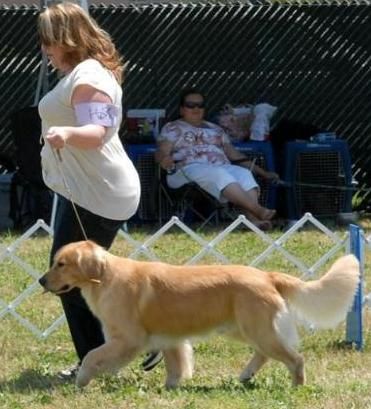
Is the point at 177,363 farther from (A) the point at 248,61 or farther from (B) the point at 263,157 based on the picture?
(A) the point at 248,61

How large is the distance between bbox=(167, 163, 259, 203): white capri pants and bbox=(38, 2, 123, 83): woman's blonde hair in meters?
4.81

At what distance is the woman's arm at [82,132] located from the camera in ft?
16.5

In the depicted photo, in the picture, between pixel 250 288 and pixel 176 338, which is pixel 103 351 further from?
pixel 250 288

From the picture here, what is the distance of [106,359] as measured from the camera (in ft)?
17.5

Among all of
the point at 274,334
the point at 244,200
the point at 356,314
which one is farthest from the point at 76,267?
the point at 244,200

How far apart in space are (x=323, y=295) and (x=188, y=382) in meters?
0.75

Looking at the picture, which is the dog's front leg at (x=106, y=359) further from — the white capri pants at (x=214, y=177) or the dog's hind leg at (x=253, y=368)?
the white capri pants at (x=214, y=177)

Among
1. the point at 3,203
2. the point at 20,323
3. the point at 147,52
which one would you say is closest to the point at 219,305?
the point at 20,323

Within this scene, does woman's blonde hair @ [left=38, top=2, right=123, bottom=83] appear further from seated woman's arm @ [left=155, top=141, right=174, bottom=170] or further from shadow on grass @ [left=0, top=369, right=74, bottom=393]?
seated woman's arm @ [left=155, top=141, right=174, bottom=170]

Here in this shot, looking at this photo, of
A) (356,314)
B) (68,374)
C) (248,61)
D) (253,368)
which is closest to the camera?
(253,368)

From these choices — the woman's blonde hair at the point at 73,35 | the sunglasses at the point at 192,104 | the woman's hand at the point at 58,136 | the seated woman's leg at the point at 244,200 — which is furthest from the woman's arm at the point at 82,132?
the sunglasses at the point at 192,104

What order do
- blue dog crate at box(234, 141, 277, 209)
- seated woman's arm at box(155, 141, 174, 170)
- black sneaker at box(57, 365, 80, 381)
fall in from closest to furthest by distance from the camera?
black sneaker at box(57, 365, 80, 381) → seated woman's arm at box(155, 141, 174, 170) → blue dog crate at box(234, 141, 277, 209)

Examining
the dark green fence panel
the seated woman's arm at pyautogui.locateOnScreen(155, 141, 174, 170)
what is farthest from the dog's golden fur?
the dark green fence panel

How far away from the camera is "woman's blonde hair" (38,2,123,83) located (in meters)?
5.25
